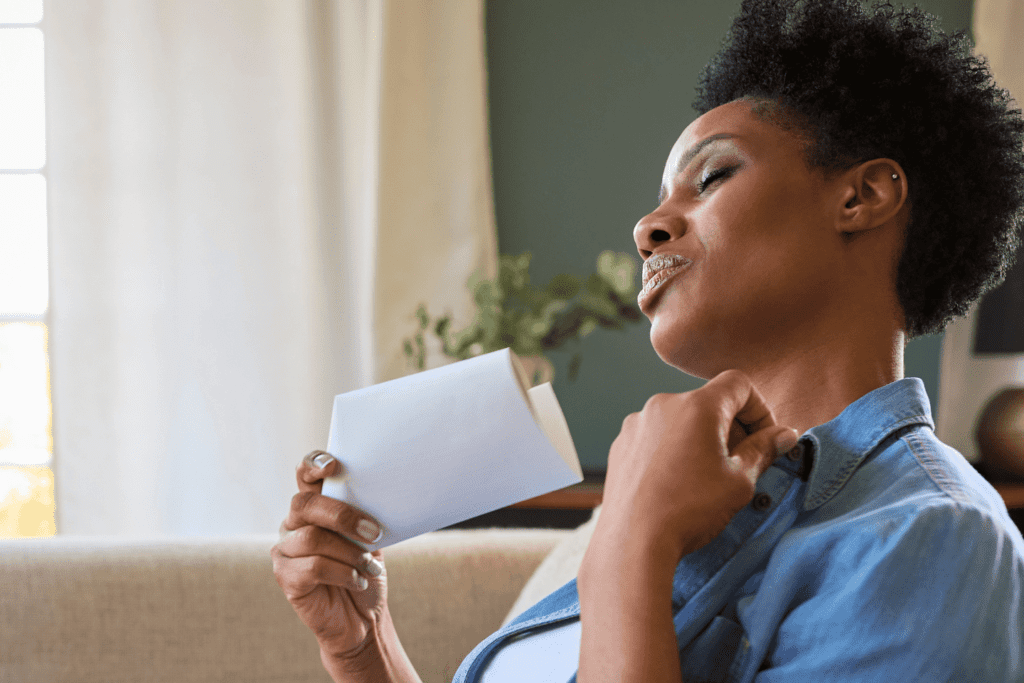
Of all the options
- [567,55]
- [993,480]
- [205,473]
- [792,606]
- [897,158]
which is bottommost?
[205,473]

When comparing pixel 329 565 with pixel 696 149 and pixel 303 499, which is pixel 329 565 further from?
pixel 696 149

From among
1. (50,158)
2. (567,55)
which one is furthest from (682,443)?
(50,158)

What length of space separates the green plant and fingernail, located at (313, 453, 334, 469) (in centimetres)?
117

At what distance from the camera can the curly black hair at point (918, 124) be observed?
689 millimetres

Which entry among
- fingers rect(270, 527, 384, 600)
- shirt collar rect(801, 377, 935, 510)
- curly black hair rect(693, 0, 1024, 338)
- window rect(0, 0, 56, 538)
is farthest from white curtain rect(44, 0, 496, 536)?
shirt collar rect(801, 377, 935, 510)

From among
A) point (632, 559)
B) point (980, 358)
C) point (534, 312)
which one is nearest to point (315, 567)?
point (632, 559)

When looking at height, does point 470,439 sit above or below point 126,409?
above

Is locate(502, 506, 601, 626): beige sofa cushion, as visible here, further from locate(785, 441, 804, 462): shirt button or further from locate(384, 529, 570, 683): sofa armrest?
locate(785, 441, 804, 462): shirt button

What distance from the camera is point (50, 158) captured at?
2.10 m

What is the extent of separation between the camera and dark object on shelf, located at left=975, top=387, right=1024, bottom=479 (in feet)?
5.80

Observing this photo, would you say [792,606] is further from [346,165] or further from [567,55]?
[567,55]

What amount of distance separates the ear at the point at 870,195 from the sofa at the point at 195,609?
663mm

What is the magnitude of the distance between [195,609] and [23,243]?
4.70 ft

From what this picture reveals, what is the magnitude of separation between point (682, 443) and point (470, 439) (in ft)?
0.50
